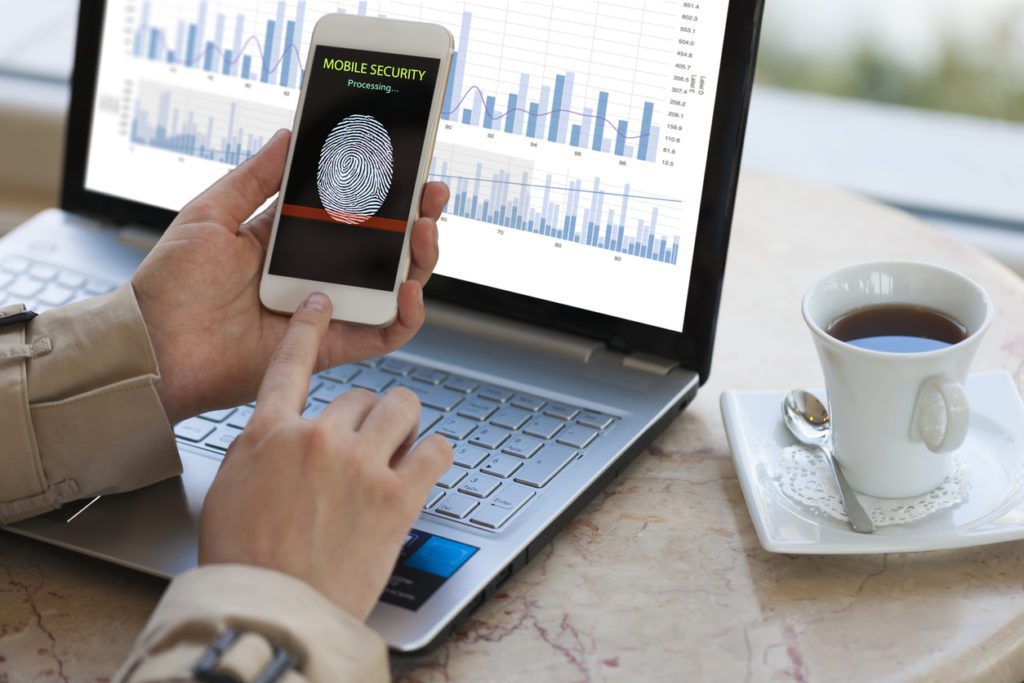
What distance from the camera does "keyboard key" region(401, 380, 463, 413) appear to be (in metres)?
0.75

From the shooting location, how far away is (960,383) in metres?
0.60

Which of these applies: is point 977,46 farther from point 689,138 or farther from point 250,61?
point 250,61

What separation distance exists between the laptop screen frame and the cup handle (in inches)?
7.2

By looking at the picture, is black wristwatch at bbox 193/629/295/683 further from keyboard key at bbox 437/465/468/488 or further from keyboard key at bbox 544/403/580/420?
keyboard key at bbox 544/403/580/420

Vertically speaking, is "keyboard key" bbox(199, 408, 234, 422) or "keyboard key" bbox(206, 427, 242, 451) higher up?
"keyboard key" bbox(199, 408, 234, 422)

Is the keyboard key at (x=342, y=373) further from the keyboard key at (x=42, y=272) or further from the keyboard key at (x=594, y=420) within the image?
the keyboard key at (x=42, y=272)

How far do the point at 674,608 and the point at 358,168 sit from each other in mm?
338

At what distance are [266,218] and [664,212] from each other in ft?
0.91

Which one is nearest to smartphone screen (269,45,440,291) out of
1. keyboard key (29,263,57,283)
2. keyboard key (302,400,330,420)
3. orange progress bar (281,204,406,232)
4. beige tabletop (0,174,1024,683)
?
orange progress bar (281,204,406,232)

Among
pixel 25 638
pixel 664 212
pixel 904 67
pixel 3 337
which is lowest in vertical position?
pixel 25 638

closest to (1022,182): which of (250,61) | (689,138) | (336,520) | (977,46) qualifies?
(977,46)

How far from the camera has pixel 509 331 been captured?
825mm

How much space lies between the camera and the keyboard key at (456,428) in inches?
27.9

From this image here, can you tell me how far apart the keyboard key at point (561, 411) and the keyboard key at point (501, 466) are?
6 centimetres
